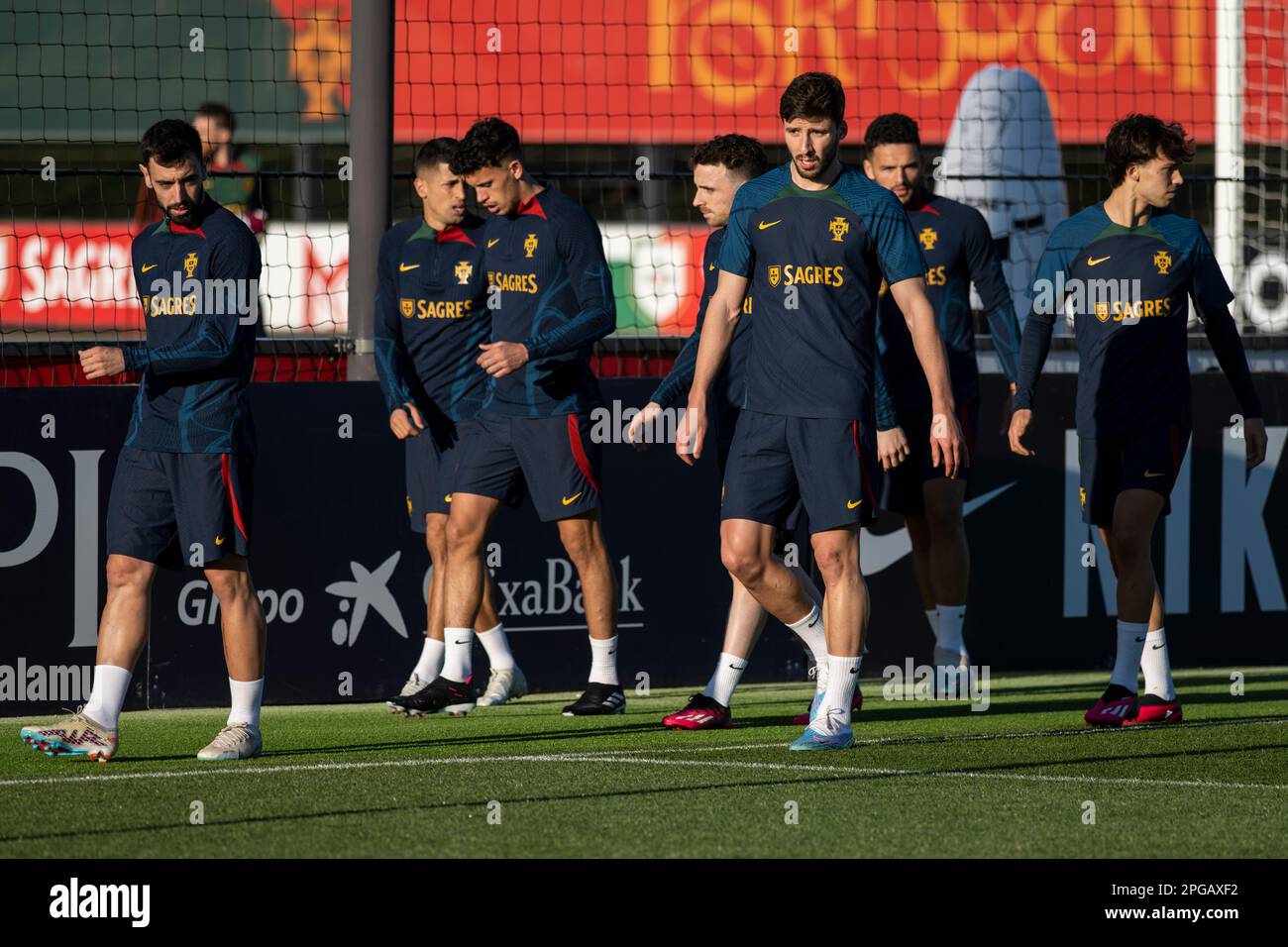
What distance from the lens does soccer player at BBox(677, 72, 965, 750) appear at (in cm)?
669

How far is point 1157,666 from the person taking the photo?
7.75m

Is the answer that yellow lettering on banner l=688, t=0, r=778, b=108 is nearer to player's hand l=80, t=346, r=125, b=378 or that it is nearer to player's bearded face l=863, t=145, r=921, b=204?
player's bearded face l=863, t=145, r=921, b=204

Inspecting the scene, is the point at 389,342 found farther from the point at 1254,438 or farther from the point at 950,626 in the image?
the point at 1254,438

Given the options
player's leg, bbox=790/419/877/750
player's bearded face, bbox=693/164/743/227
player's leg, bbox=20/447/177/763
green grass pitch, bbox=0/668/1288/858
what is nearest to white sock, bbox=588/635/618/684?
green grass pitch, bbox=0/668/1288/858

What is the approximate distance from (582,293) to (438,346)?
2.79 ft

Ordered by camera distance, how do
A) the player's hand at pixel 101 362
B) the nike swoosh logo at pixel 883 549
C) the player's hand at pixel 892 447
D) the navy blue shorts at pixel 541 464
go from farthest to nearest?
the nike swoosh logo at pixel 883 549 < the navy blue shorts at pixel 541 464 < the player's hand at pixel 892 447 < the player's hand at pixel 101 362

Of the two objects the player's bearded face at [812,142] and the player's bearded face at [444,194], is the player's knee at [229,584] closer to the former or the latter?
the player's bearded face at [812,142]

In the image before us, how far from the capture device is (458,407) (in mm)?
8570

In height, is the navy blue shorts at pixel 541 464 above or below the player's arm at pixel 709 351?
below

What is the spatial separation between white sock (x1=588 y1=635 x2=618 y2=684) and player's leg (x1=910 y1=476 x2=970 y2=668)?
5.02ft

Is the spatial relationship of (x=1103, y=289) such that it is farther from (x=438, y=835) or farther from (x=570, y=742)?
(x=438, y=835)

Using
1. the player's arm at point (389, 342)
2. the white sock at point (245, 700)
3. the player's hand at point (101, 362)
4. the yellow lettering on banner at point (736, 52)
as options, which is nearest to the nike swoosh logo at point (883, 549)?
the player's arm at point (389, 342)

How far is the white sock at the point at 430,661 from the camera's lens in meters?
8.52

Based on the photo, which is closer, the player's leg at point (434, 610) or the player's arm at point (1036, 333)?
the player's arm at point (1036, 333)
